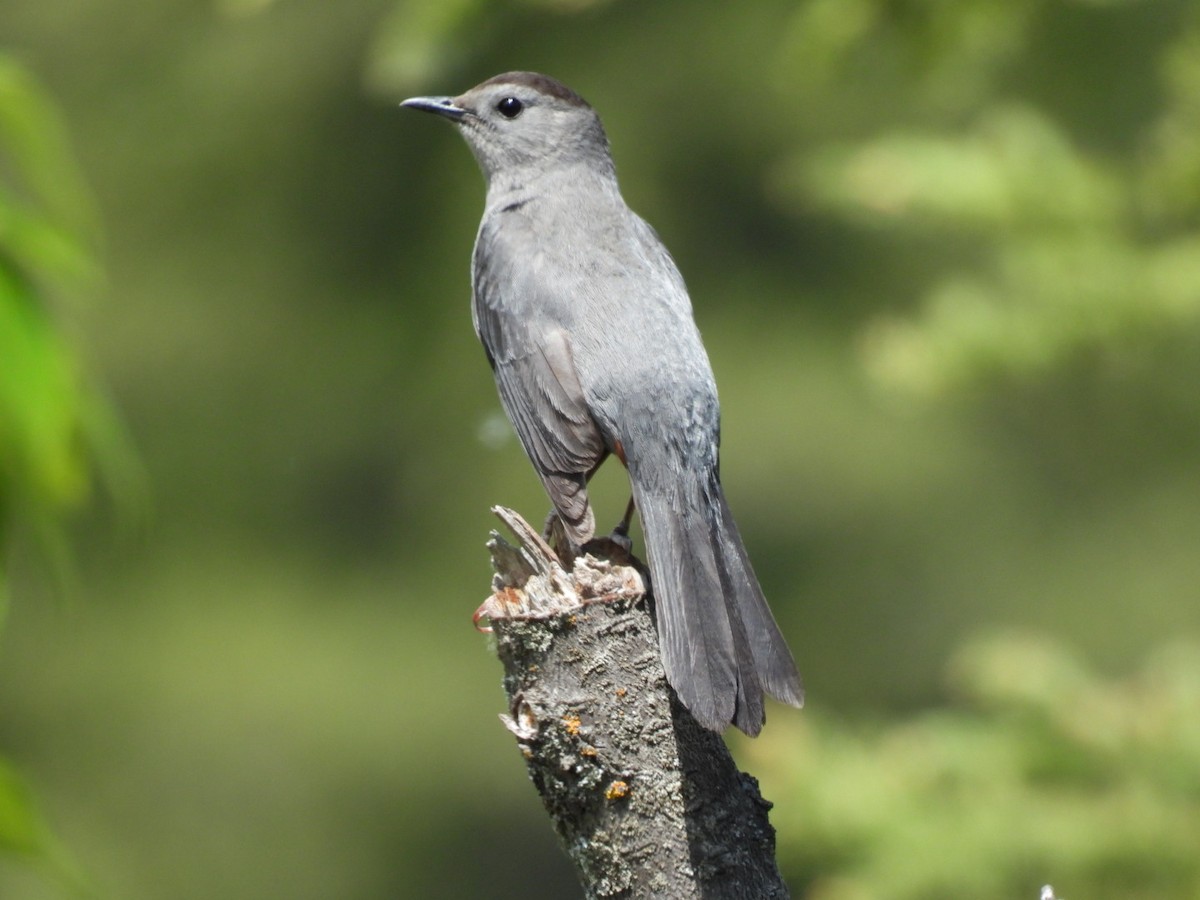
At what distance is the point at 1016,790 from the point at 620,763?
2048 mm

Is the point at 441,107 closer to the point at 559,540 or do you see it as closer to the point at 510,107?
the point at 510,107

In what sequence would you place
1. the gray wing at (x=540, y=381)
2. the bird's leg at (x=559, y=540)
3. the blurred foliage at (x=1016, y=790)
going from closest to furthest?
the bird's leg at (x=559, y=540)
the gray wing at (x=540, y=381)
the blurred foliage at (x=1016, y=790)

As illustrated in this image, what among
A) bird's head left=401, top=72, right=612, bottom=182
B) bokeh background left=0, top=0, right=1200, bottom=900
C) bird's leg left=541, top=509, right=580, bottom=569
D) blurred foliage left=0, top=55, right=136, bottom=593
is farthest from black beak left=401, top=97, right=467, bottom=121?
bokeh background left=0, top=0, right=1200, bottom=900

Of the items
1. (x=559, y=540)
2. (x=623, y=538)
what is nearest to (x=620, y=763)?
(x=623, y=538)

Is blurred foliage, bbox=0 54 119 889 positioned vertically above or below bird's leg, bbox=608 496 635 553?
below

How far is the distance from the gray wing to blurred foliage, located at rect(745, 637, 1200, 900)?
112 cm

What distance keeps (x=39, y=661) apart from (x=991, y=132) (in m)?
9.11

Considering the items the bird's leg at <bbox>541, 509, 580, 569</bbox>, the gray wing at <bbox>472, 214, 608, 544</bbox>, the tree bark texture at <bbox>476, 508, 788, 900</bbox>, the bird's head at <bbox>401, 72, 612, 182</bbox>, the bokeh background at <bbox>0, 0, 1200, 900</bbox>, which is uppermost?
the bokeh background at <bbox>0, 0, 1200, 900</bbox>

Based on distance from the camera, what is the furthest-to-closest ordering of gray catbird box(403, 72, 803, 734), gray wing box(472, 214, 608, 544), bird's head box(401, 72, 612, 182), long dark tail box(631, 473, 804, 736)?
bird's head box(401, 72, 612, 182) < gray wing box(472, 214, 608, 544) < gray catbird box(403, 72, 803, 734) < long dark tail box(631, 473, 804, 736)

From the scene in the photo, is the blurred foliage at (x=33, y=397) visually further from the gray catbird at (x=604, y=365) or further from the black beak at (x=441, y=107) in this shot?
the black beak at (x=441, y=107)

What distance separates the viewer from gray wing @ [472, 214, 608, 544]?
10.5 ft

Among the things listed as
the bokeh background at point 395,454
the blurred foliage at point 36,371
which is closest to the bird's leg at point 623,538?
the blurred foliage at point 36,371

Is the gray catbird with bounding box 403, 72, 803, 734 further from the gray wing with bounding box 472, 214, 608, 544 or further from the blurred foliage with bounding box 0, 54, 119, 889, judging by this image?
the blurred foliage with bounding box 0, 54, 119, 889

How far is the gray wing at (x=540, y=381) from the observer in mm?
3201
